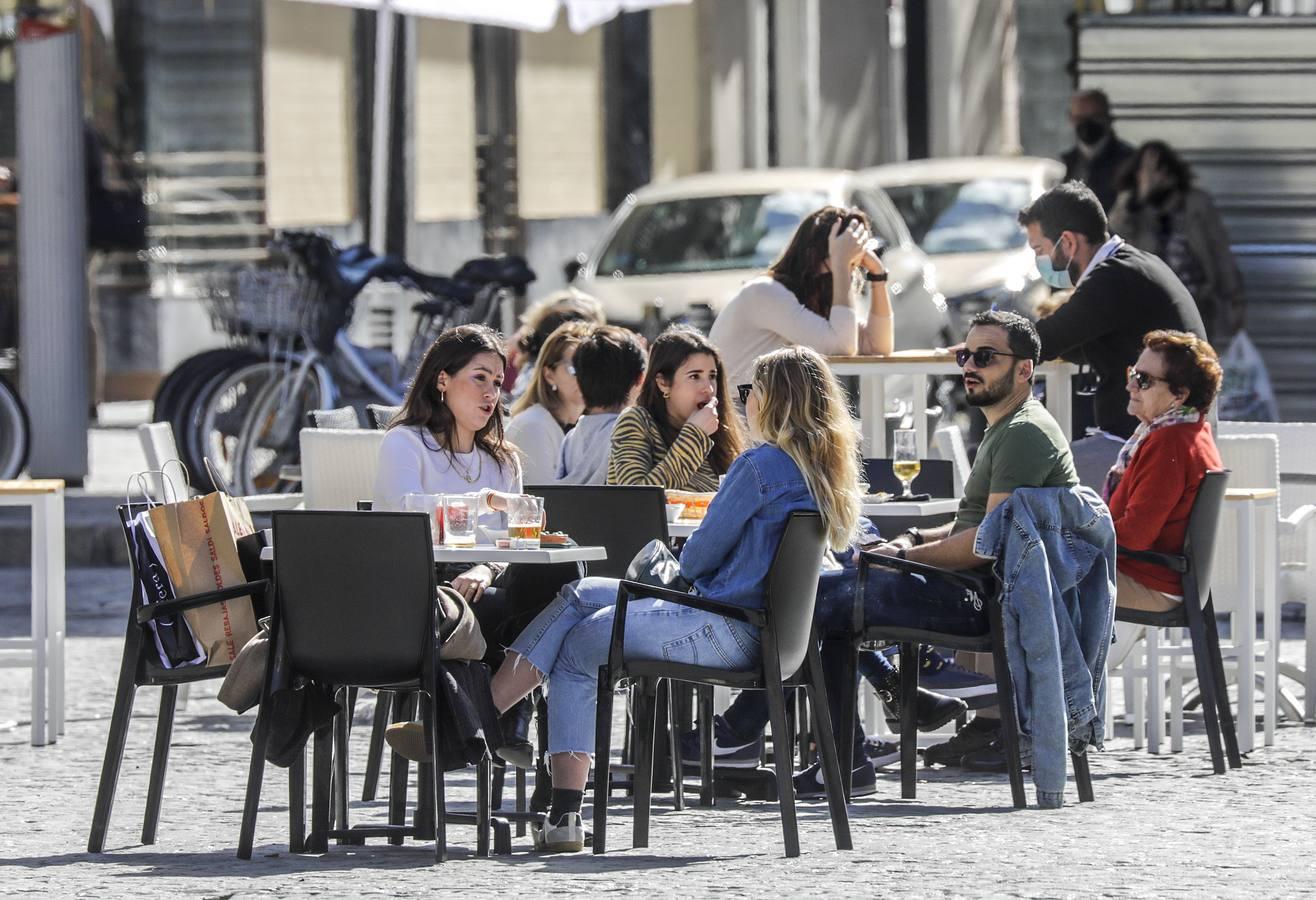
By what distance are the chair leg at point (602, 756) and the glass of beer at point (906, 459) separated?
1705mm

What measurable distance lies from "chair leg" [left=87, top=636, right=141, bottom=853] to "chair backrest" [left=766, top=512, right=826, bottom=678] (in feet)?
5.28

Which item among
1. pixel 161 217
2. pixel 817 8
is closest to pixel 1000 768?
pixel 161 217

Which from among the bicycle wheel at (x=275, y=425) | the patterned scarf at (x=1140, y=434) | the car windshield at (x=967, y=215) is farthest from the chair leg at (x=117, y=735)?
the car windshield at (x=967, y=215)

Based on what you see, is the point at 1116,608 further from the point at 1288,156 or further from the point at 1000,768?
the point at 1288,156

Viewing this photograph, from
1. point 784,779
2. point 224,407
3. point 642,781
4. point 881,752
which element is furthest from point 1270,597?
point 224,407

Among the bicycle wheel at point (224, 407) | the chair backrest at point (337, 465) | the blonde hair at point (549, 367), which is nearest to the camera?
the chair backrest at point (337, 465)

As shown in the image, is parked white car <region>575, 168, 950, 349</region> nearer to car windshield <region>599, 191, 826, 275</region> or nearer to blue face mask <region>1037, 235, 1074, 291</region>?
car windshield <region>599, 191, 826, 275</region>

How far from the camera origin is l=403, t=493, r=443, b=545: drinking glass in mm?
7426

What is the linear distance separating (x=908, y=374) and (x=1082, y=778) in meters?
2.29

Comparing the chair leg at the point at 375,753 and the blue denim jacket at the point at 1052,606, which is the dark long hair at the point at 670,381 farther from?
the chair leg at the point at 375,753

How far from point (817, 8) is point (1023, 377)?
52.5 feet

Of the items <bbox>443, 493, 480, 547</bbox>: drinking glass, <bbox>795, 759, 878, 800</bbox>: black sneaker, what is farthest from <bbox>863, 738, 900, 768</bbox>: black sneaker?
<bbox>443, 493, 480, 547</bbox>: drinking glass

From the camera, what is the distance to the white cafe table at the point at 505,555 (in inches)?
282

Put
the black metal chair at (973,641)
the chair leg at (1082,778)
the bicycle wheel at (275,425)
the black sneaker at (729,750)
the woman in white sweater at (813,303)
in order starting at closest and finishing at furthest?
the black metal chair at (973,641) < the chair leg at (1082,778) < the black sneaker at (729,750) < the woman in white sweater at (813,303) < the bicycle wheel at (275,425)
